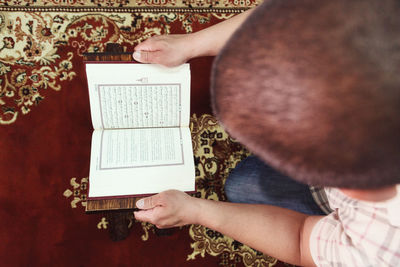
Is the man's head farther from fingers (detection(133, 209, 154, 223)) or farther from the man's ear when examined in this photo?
fingers (detection(133, 209, 154, 223))

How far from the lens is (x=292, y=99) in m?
0.26

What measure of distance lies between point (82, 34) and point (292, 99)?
1174 millimetres

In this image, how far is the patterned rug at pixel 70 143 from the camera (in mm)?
1016

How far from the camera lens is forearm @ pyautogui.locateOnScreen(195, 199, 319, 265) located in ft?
2.20

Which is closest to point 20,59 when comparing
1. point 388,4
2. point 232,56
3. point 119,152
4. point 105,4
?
point 105,4

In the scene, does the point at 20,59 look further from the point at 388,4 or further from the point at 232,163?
the point at 388,4

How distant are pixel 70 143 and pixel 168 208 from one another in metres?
0.61

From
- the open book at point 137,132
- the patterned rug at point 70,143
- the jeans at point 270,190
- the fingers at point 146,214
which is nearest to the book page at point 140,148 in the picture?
the open book at point 137,132

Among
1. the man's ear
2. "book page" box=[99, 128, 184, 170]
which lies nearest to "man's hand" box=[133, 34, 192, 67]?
"book page" box=[99, 128, 184, 170]

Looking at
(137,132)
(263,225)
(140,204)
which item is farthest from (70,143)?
(263,225)

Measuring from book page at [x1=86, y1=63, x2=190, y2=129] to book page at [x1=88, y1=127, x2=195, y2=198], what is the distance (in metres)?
0.05

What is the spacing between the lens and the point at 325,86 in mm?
254

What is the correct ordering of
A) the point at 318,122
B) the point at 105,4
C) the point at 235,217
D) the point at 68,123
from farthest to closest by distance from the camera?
the point at 105,4
the point at 68,123
the point at 235,217
the point at 318,122

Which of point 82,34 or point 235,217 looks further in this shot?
point 82,34
